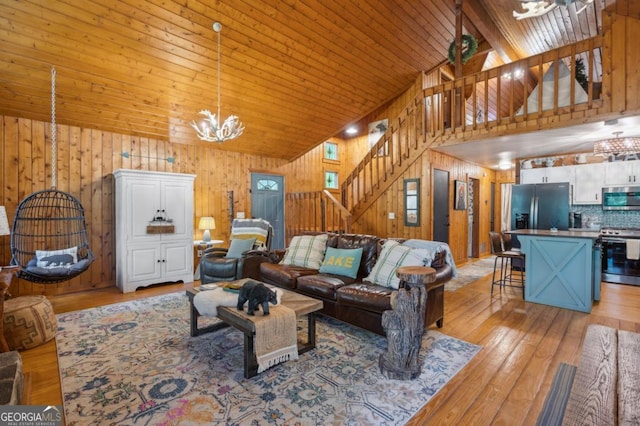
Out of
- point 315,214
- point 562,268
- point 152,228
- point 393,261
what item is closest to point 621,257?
point 562,268

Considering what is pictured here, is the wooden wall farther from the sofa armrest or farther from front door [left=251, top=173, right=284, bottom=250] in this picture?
the sofa armrest

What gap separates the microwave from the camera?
17.1 feet

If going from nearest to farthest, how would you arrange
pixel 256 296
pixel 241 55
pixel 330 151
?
pixel 256 296
pixel 241 55
pixel 330 151

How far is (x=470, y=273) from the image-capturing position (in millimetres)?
5914

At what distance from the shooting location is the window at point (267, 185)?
7.00m

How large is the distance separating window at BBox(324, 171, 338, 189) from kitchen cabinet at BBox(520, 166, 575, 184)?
4.54 meters

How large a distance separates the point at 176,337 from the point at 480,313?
3470 millimetres

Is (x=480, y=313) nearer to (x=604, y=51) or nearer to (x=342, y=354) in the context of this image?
(x=342, y=354)

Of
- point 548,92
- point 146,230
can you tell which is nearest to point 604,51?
point 548,92

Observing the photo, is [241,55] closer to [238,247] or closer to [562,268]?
[238,247]

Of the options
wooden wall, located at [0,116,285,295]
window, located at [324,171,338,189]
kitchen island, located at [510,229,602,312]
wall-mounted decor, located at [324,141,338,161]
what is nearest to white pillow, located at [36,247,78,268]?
wooden wall, located at [0,116,285,295]

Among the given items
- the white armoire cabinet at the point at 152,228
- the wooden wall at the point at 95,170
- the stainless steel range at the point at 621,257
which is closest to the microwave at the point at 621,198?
the stainless steel range at the point at 621,257

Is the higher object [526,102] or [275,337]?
[526,102]

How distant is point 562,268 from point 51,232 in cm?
730
